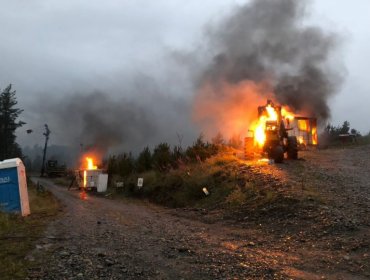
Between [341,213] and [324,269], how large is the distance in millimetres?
4073

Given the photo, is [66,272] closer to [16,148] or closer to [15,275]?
[15,275]

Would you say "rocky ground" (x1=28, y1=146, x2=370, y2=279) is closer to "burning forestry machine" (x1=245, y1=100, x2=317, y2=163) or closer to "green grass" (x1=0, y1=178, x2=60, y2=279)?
"green grass" (x1=0, y1=178, x2=60, y2=279)

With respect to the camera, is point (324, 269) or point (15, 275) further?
point (324, 269)

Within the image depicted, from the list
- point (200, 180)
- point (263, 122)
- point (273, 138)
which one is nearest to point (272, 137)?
point (273, 138)

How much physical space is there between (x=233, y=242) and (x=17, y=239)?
4820 mm

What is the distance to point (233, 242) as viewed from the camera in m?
10.6

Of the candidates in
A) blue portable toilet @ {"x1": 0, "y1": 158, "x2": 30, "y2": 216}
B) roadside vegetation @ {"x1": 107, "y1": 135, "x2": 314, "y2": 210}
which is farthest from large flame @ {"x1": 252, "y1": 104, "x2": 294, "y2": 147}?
blue portable toilet @ {"x1": 0, "y1": 158, "x2": 30, "y2": 216}

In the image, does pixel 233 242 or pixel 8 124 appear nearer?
pixel 233 242

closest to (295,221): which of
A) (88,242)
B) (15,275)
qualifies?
(88,242)

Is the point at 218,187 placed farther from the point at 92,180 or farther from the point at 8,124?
the point at 8,124

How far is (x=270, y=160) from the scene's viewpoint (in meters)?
22.8

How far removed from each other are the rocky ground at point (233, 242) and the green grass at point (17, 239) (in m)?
0.24

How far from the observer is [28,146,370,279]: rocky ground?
777 cm

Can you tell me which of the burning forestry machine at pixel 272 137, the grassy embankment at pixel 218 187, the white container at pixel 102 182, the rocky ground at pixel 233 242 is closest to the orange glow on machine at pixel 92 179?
the white container at pixel 102 182
